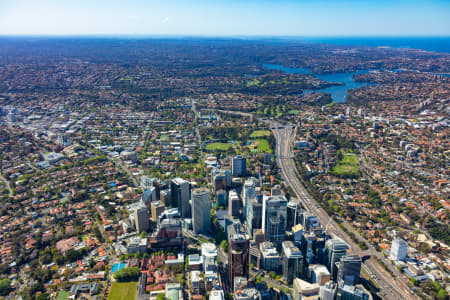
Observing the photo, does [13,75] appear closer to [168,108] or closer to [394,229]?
[168,108]

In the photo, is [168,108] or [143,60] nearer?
[168,108]

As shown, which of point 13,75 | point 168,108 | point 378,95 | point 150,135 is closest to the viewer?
point 150,135

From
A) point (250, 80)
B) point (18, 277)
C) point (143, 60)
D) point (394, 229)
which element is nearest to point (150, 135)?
point (18, 277)

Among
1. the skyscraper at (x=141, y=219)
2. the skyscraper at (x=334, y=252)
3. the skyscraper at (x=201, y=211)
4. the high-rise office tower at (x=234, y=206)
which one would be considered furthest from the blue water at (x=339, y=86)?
the skyscraper at (x=141, y=219)

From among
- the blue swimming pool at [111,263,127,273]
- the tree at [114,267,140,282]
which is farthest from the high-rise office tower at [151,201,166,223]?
the tree at [114,267,140,282]

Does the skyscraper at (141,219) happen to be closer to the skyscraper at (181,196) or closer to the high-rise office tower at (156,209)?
the high-rise office tower at (156,209)

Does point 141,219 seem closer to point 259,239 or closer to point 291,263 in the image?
point 259,239

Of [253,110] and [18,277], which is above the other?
[253,110]

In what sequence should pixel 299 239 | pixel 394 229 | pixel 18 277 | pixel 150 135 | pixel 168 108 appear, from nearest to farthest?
pixel 18 277 < pixel 299 239 < pixel 394 229 < pixel 150 135 < pixel 168 108
